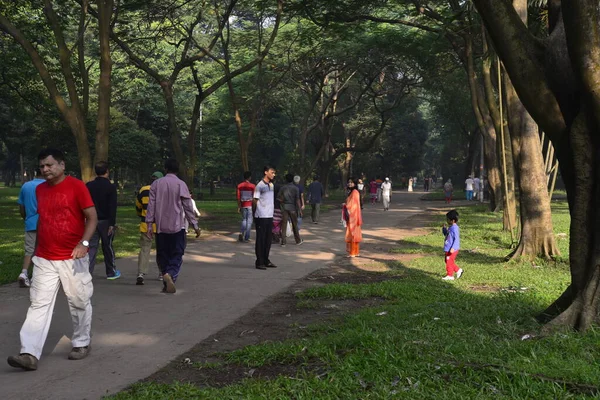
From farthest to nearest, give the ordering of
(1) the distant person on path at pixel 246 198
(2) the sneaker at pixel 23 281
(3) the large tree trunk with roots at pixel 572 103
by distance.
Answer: (1) the distant person on path at pixel 246 198
(2) the sneaker at pixel 23 281
(3) the large tree trunk with roots at pixel 572 103

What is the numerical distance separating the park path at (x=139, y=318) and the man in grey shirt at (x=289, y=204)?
169 centimetres

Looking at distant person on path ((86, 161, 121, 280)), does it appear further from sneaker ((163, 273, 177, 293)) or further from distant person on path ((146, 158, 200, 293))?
sneaker ((163, 273, 177, 293))

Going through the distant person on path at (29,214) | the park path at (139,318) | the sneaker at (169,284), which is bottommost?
the park path at (139,318)

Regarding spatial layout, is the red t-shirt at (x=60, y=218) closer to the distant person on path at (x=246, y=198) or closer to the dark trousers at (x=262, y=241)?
the dark trousers at (x=262, y=241)

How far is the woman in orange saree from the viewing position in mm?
13516

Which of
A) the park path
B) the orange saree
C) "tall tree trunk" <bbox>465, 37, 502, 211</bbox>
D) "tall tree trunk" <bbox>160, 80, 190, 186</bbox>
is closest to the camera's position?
the park path

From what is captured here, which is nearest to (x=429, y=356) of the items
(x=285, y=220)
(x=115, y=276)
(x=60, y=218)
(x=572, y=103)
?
(x=572, y=103)

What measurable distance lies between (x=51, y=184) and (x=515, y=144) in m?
9.50

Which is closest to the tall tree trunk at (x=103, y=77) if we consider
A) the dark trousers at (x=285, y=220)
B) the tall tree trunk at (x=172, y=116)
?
the dark trousers at (x=285, y=220)

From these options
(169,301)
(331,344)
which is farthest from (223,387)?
(169,301)

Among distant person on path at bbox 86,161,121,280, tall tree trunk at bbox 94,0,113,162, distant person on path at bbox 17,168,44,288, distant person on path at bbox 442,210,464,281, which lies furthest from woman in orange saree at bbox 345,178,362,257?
distant person on path at bbox 17,168,44,288

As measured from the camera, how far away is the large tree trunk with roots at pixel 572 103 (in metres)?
5.99

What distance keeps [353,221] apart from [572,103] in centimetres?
730

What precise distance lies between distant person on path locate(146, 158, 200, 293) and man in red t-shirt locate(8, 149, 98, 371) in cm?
314
